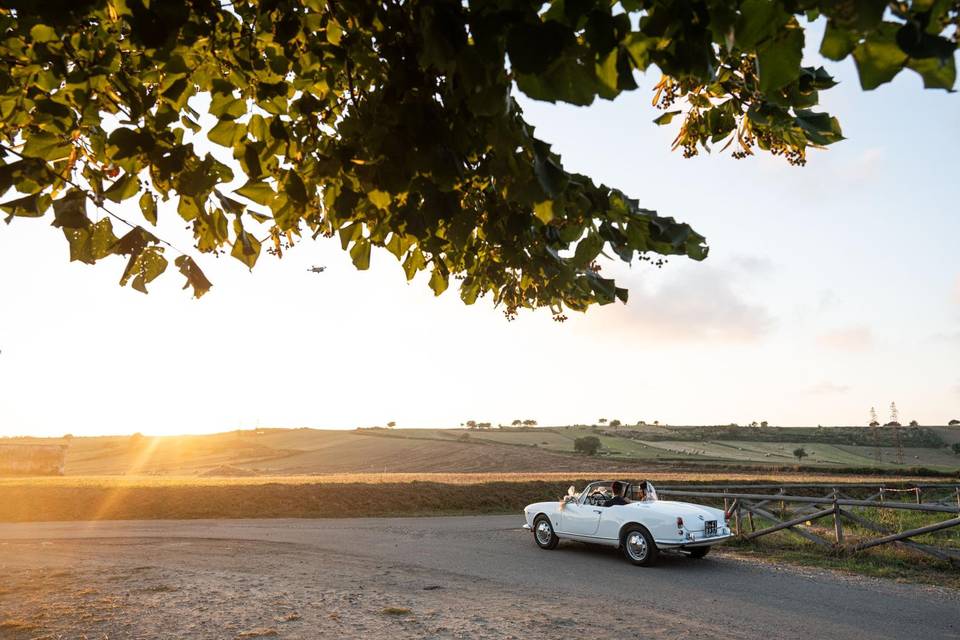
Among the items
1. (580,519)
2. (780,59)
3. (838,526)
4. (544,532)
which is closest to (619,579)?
(580,519)

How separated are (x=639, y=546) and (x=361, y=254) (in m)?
11.2

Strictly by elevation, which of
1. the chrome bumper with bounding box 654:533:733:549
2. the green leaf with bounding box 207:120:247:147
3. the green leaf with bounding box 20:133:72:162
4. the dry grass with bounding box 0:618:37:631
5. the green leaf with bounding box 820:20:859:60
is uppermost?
the green leaf with bounding box 207:120:247:147

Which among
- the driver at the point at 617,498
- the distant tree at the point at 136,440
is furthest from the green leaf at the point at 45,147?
the distant tree at the point at 136,440

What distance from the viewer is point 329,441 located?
89250 mm

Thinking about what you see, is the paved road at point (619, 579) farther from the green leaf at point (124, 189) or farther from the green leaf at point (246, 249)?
the green leaf at point (124, 189)

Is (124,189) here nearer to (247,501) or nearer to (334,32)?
(334,32)

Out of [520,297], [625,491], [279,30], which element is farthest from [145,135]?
[625,491]

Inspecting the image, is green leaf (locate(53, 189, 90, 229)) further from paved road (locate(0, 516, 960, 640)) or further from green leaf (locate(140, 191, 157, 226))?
paved road (locate(0, 516, 960, 640))

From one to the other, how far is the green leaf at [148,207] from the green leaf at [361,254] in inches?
46.8

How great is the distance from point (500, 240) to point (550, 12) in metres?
1.99

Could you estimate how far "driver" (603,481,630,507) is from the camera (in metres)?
14.2

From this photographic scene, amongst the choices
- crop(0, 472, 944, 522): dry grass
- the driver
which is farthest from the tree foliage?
crop(0, 472, 944, 522): dry grass

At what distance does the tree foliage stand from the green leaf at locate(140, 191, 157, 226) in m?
0.01

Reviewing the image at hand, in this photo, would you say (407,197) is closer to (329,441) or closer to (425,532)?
(425,532)
